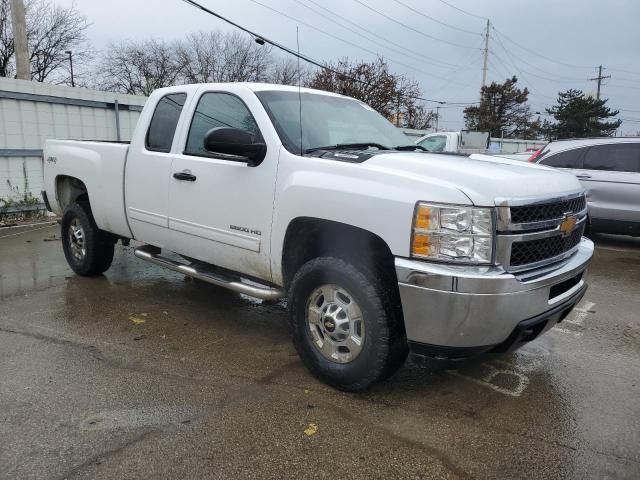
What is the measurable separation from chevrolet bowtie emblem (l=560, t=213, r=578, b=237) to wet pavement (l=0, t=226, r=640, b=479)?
107 cm

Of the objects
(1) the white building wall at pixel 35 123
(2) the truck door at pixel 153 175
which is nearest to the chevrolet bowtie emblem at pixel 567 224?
(2) the truck door at pixel 153 175

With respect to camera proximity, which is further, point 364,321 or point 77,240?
point 77,240

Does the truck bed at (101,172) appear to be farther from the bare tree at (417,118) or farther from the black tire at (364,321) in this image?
the bare tree at (417,118)

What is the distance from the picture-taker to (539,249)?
3143 mm

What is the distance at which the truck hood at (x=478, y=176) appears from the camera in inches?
114

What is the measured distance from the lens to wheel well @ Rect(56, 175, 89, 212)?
6.01m

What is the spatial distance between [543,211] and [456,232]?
0.67 meters

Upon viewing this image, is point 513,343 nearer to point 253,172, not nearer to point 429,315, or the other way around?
point 429,315

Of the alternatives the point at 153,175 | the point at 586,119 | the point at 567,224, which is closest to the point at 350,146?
the point at 567,224

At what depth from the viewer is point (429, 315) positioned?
2.89m

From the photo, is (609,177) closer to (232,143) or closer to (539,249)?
(539,249)

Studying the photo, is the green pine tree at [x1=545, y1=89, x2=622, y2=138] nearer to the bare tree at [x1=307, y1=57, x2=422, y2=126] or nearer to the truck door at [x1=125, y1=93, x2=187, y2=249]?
the bare tree at [x1=307, y1=57, x2=422, y2=126]

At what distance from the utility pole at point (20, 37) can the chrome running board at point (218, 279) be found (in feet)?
34.5

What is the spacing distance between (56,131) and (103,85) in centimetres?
3833
